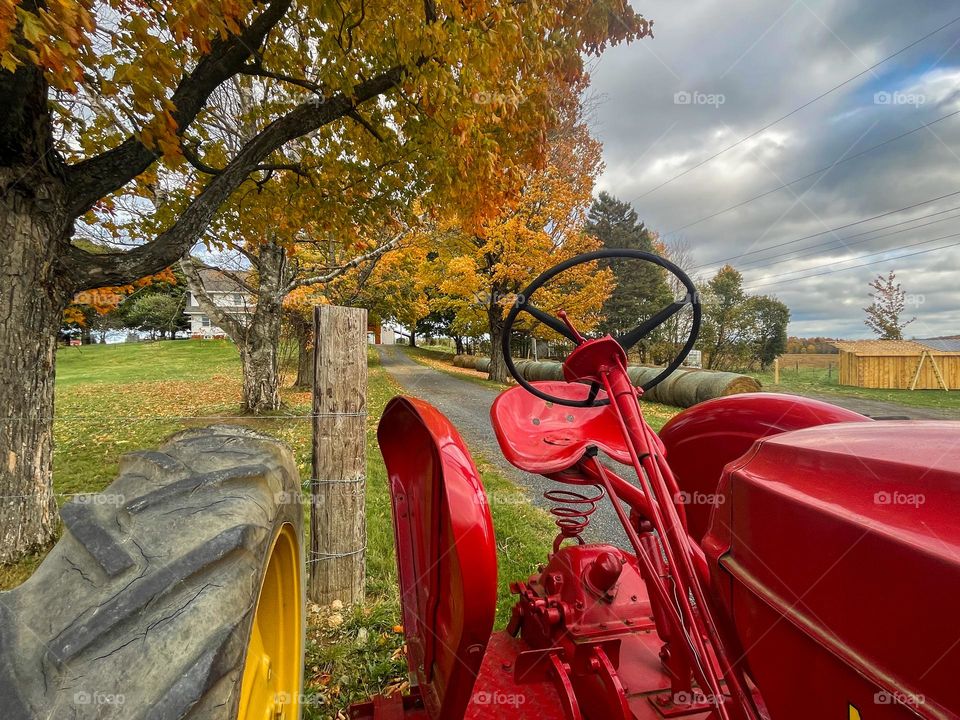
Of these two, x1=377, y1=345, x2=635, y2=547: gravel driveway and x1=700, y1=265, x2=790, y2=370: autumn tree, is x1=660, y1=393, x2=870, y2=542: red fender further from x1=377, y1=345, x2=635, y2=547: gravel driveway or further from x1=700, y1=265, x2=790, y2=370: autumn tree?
x1=700, y1=265, x2=790, y2=370: autumn tree

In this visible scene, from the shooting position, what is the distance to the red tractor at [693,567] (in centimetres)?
61

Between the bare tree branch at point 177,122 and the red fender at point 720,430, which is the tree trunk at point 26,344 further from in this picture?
the red fender at point 720,430

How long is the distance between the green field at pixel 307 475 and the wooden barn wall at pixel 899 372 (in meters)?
19.7

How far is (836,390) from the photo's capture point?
18000mm

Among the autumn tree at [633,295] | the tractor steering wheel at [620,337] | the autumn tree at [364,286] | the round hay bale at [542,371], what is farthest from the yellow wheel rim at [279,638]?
the autumn tree at [633,295]

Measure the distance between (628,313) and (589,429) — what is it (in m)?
28.3

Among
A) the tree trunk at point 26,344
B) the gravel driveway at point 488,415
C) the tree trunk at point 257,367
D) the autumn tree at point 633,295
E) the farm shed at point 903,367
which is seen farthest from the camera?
the autumn tree at point 633,295

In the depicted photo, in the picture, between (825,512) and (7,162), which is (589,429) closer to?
(825,512)

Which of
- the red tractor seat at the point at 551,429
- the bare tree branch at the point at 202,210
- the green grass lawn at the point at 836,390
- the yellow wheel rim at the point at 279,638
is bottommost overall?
the green grass lawn at the point at 836,390

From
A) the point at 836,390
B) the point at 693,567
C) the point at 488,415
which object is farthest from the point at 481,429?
the point at 836,390

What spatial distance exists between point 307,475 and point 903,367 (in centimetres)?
2429

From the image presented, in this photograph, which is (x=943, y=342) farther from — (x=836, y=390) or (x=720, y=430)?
(x=720, y=430)

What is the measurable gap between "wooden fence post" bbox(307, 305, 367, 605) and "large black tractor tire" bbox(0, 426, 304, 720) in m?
1.44

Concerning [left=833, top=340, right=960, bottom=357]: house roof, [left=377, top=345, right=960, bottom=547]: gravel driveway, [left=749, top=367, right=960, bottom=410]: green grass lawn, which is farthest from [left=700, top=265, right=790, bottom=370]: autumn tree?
[left=377, top=345, right=960, bottom=547]: gravel driveway
